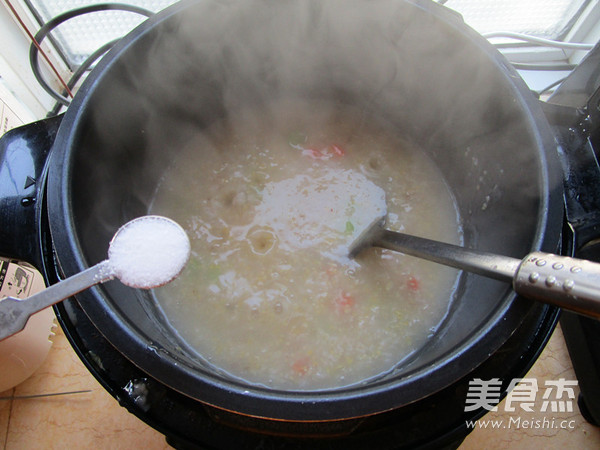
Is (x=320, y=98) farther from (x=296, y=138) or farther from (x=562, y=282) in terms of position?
(x=562, y=282)

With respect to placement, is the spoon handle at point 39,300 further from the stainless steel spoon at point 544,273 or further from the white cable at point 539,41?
the white cable at point 539,41

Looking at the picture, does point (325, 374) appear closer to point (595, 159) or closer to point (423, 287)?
point (423, 287)

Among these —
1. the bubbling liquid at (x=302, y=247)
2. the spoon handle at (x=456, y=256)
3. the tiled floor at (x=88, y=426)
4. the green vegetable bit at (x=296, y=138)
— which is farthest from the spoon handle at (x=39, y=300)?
the green vegetable bit at (x=296, y=138)

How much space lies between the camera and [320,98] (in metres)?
1.71

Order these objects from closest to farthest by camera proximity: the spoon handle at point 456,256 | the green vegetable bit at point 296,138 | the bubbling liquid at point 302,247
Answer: the spoon handle at point 456,256, the bubbling liquid at point 302,247, the green vegetable bit at point 296,138

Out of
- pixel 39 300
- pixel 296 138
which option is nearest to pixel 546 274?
pixel 39 300

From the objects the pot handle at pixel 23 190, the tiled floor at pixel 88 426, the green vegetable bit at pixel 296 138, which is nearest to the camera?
the pot handle at pixel 23 190

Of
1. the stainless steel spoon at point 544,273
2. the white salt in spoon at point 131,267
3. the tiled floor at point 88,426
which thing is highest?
the white salt in spoon at point 131,267

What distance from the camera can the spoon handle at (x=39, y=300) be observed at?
29.0 inches

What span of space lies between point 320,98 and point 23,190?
0.99m

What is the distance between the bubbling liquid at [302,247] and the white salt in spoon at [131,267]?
45 cm

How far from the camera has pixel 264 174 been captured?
61.0 inches

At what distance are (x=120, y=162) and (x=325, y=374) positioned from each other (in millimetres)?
780

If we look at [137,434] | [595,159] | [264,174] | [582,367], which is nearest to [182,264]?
[264,174]
